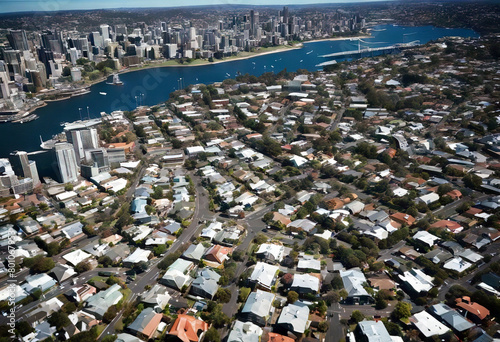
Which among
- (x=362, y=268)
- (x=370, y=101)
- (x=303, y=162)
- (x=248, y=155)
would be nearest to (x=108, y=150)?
(x=248, y=155)

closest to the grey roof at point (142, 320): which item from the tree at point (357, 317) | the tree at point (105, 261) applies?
the tree at point (105, 261)

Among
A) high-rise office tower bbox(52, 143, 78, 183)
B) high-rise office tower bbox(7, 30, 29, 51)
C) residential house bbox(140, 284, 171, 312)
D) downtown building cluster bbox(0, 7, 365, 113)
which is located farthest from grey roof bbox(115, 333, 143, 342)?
high-rise office tower bbox(7, 30, 29, 51)

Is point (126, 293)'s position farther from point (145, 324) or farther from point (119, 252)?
point (119, 252)

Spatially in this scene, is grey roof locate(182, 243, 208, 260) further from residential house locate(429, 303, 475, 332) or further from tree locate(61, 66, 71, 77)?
tree locate(61, 66, 71, 77)

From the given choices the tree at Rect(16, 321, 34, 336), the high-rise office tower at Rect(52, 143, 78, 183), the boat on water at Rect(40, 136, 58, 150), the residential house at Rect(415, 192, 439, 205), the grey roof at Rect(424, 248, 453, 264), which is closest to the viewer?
the tree at Rect(16, 321, 34, 336)

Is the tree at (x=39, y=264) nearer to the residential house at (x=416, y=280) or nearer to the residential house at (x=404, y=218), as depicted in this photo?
the residential house at (x=416, y=280)
